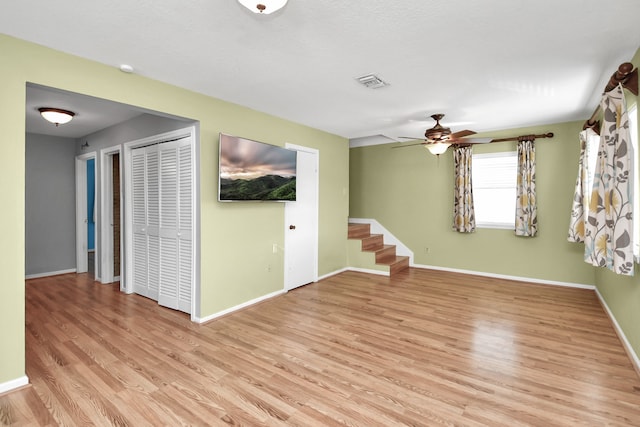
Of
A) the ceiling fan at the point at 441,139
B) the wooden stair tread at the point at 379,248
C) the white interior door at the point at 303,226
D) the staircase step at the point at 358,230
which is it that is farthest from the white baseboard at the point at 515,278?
the ceiling fan at the point at 441,139

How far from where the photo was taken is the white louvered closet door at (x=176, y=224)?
376cm

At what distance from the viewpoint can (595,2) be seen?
6.30 ft

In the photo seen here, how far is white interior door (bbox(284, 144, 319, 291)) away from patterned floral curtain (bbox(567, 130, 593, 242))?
3493mm

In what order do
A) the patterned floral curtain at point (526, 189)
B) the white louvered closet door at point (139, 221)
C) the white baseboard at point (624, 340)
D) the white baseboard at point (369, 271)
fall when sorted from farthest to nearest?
the white baseboard at point (369, 271), the patterned floral curtain at point (526, 189), the white louvered closet door at point (139, 221), the white baseboard at point (624, 340)

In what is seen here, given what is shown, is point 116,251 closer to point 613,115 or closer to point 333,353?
point 333,353

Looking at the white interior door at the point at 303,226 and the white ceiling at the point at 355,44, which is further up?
the white ceiling at the point at 355,44

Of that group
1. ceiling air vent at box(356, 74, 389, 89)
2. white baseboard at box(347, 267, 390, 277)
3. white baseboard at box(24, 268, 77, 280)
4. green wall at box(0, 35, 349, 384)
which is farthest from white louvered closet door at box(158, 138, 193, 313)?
white baseboard at box(347, 267, 390, 277)

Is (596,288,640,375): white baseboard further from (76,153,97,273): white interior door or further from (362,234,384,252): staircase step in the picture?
(76,153,97,273): white interior door

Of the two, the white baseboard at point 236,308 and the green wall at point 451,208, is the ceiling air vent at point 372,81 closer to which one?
the white baseboard at point 236,308

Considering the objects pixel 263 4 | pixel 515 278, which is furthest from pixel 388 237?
pixel 263 4

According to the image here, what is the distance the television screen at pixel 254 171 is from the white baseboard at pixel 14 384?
6.91ft

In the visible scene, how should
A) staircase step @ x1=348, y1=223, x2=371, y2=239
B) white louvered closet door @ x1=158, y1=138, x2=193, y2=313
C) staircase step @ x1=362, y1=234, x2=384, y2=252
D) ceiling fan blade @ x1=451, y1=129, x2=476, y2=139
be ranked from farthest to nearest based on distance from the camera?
staircase step @ x1=348, y1=223, x2=371, y2=239
staircase step @ x1=362, y1=234, x2=384, y2=252
ceiling fan blade @ x1=451, y1=129, x2=476, y2=139
white louvered closet door @ x1=158, y1=138, x2=193, y2=313

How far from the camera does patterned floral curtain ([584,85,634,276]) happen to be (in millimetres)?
2305

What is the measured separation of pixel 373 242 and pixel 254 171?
3.34 metres
